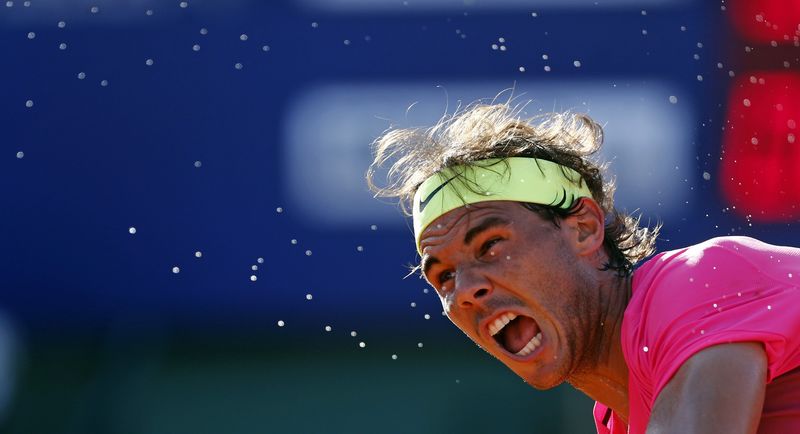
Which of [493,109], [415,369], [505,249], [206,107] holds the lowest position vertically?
[415,369]

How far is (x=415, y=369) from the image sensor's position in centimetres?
759

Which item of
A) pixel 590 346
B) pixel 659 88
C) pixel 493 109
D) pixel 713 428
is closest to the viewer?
pixel 713 428

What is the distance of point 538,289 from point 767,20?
4.26 meters

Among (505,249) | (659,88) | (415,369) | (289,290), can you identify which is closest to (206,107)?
(289,290)

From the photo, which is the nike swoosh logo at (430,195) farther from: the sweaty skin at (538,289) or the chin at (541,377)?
the chin at (541,377)

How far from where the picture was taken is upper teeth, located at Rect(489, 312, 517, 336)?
3.42m

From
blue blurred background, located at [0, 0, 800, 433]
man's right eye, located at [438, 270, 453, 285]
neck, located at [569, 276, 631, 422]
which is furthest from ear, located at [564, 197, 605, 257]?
blue blurred background, located at [0, 0, 800, 433]

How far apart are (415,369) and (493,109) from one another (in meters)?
3.83

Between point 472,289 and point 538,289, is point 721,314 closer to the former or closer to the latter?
point 538,289

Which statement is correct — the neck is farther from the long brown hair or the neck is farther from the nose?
the nose

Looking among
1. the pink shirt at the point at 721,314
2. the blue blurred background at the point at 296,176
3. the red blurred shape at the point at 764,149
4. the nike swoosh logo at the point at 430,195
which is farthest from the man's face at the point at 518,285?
the red blurred shape at the point at 764,149

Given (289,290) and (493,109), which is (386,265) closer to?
(289,290)

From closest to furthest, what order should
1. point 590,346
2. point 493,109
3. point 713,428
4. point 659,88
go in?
point 713,428 < point 590,346 < point 493,109 < point 659,88

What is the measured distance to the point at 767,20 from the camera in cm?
704
